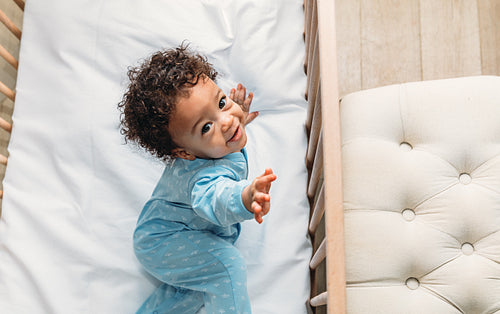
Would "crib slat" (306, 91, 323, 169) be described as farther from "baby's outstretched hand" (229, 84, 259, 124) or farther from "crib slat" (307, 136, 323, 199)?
"baby's outstretched hand" (229, 84, 259, 124)

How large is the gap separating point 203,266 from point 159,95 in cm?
36

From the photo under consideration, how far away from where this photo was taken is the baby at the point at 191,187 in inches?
32.8

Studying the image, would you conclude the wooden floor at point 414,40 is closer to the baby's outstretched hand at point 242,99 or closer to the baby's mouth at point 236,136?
the baby's outstretched hand at point 242,99

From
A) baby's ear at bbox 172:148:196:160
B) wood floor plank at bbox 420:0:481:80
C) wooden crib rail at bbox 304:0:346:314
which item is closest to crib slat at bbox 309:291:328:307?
wooden crib rail at bbox 304:0:346:314

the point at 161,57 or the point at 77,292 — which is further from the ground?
the point at 161,57

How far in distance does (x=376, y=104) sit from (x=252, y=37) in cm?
38

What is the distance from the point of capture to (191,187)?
912mm

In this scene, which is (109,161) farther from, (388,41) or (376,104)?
(388,41)

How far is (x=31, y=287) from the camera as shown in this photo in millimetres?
1077

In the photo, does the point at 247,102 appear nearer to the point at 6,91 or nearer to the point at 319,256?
the point at 319,256

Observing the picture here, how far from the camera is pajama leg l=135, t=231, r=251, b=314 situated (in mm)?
975

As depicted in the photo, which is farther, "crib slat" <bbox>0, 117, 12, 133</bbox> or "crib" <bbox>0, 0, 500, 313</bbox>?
"crib slat" <bbox>0, 117, 12, 133</bbox>

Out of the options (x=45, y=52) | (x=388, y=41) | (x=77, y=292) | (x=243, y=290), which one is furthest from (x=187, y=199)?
(x=388, y=41)

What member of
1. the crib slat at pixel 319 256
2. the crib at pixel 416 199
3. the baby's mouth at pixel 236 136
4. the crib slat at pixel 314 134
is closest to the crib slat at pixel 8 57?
the crib at pixel 416 199
